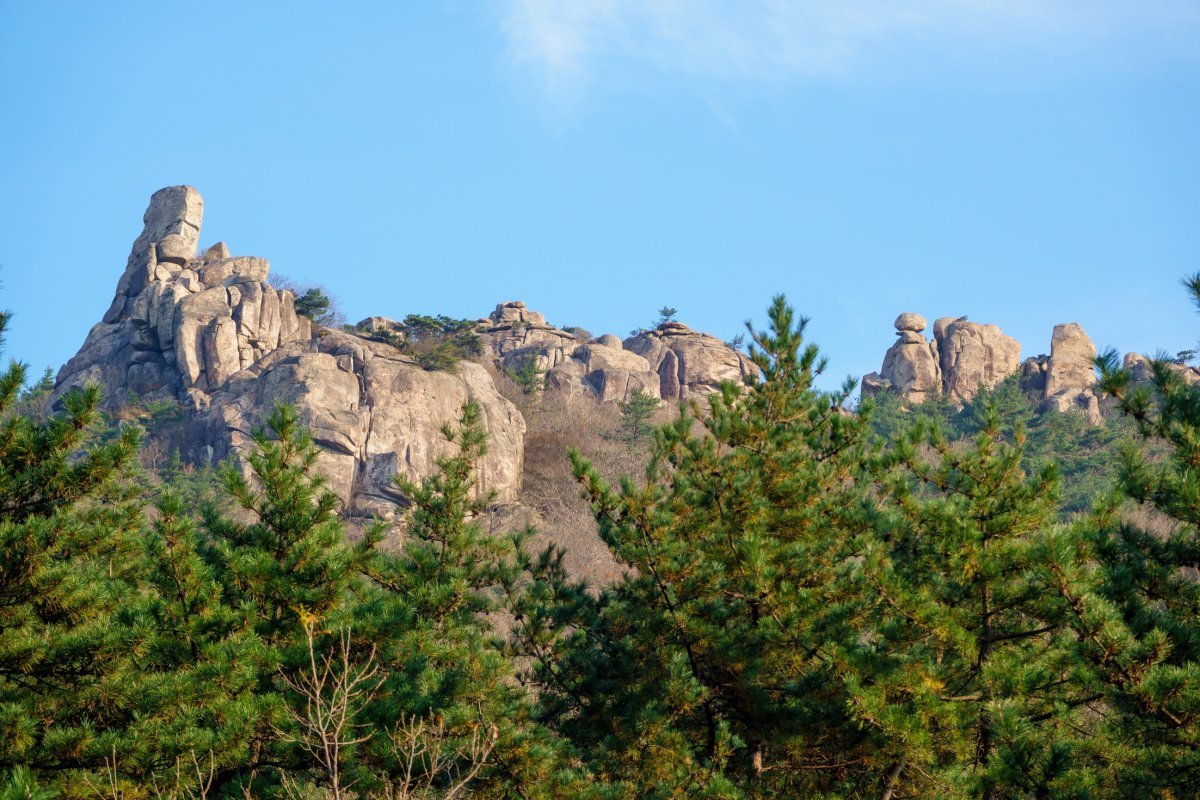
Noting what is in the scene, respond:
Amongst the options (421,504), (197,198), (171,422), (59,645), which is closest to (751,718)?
(421,504)

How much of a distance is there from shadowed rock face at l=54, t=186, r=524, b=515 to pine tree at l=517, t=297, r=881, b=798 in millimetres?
27325

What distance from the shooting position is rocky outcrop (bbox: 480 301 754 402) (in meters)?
54.6

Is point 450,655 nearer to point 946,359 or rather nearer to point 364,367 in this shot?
point 364,367

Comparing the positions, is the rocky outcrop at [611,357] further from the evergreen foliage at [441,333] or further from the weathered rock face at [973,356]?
the weathered rock face at [973,356]

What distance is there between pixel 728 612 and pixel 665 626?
576mm

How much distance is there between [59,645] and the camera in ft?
25.9

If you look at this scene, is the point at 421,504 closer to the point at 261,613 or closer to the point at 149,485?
the point at 261,613

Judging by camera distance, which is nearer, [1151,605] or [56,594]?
[1151,605]

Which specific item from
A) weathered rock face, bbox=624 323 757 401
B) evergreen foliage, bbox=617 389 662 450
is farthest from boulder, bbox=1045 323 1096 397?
evergreen foliage, bbox=617 389 662 450

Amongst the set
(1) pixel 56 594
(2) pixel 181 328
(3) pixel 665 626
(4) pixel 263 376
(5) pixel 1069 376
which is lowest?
(1) pixel 56 594

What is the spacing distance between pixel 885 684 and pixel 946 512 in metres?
1.24

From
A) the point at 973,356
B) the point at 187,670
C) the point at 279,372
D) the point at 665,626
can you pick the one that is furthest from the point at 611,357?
the point at 187,670

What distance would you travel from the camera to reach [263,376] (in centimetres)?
4272

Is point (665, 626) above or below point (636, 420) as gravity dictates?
below
